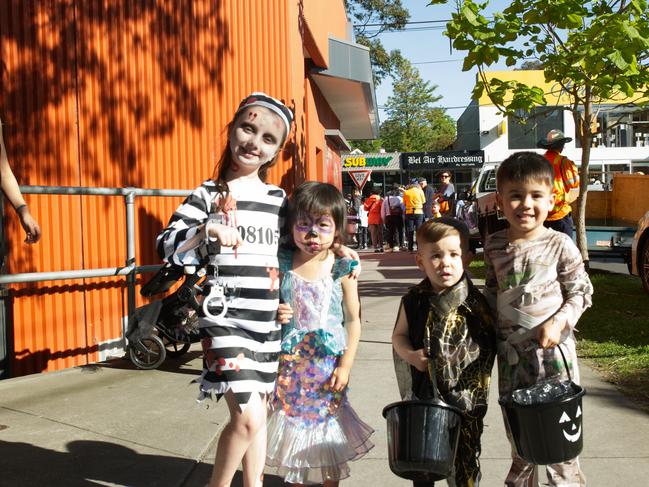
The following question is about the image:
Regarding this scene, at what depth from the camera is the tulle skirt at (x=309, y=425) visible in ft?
9.20

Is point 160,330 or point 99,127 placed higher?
point 99,127

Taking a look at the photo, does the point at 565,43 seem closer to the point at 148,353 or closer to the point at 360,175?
the point at 148,353

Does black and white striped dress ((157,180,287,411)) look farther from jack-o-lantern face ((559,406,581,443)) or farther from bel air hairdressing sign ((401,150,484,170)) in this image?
bel air hairdressing sign ((401,150,484,170))

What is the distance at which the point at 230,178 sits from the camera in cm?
280

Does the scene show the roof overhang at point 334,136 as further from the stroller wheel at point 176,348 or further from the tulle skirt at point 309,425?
the tulle skirt at point 309,425

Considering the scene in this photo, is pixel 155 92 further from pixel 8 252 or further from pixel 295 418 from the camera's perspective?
pixel 295 418

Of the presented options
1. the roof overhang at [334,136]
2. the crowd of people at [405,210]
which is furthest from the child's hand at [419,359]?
the crowd of people at [405,210]

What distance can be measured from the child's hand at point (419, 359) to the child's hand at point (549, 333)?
1.39ft

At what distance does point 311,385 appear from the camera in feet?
9.36

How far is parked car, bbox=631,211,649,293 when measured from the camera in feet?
28.1

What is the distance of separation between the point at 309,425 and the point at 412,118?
6489cm

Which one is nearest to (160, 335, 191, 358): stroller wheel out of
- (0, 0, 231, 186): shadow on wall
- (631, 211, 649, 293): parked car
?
(0, 0, 231, 186): shadow on wall

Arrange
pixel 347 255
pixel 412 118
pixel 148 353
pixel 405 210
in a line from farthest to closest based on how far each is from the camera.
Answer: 1. pixel 412 118
2. pixel 405 210
3. pixel 148 353
4. pixel 347 255

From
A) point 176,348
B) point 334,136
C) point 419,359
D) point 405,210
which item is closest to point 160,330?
point 176,348
